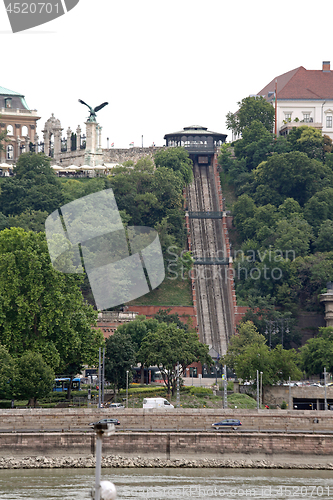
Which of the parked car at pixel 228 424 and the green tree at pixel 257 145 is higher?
Result: the green tree at pixel 257 145

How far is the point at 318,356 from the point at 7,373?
35.3 m

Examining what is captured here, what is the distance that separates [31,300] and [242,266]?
4833cm

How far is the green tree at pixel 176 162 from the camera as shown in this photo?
424ft

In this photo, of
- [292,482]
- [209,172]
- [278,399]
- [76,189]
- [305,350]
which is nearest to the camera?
[292,482]

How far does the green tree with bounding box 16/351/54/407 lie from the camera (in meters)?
67.6

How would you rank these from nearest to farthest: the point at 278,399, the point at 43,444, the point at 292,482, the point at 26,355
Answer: the point at 292,482 → the point at 43,444 → the point at 26,355 → the point at 278,399

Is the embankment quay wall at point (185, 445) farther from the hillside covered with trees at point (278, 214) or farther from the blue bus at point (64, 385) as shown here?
the hillside covered with trees at point (278, 214)

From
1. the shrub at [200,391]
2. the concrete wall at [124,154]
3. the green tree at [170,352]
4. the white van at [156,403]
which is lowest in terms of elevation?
the shrub at [200,391]

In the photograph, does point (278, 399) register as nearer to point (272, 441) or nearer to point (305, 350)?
point (305, 350)

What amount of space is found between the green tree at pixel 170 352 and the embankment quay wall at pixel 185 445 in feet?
73.7

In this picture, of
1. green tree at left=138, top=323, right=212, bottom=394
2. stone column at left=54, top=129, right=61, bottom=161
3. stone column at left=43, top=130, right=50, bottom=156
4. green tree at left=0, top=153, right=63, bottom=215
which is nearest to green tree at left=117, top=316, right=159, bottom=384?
green tree at left=138, top=323, right=212, bottom=394

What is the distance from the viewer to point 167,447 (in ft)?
181

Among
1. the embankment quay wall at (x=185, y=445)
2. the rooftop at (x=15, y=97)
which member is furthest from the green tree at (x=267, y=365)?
the rooftop at (x=15, y=97)

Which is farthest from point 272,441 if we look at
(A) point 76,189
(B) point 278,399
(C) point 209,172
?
(C) point 209,172
